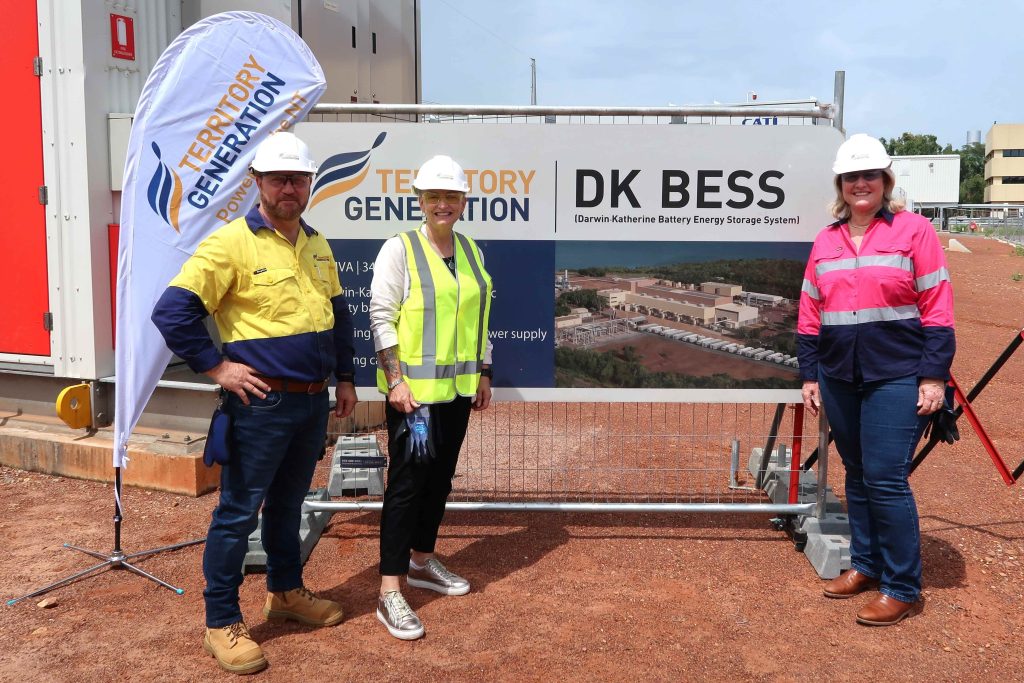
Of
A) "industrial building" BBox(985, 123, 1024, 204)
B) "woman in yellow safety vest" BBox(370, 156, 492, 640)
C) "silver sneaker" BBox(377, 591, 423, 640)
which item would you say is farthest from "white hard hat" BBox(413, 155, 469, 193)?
"industrial building" BBox(985, 123, 1024, 204)

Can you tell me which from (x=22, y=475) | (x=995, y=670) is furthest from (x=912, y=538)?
(x=22, y=475)

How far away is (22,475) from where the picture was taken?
642 centimetres

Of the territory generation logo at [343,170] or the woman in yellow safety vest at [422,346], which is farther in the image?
the territory generation logo at [343,170]

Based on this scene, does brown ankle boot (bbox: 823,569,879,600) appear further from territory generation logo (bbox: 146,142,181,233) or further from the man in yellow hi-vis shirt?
territory generation logo (bbox: 146,142,181,233)

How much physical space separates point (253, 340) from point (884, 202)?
119 inches

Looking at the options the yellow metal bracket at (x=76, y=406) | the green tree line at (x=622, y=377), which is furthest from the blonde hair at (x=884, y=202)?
the yellow metal bracket at (x=76, y=406)

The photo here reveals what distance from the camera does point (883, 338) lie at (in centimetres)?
410

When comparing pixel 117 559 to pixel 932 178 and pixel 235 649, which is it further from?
pixel 932 178

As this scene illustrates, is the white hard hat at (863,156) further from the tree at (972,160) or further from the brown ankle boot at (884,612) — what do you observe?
the tree at (972,160)

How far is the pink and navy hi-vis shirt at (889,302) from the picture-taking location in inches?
158

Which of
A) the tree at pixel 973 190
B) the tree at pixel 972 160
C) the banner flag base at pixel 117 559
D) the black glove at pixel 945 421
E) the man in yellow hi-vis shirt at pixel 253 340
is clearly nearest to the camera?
the man in yellow hi-vis shirt at pixel 253 340

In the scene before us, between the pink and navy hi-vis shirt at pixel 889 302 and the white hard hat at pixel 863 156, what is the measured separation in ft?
0.79

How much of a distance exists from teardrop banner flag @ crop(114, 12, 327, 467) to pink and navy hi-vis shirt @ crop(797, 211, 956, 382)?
295 cm

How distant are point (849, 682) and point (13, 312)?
6.18m
